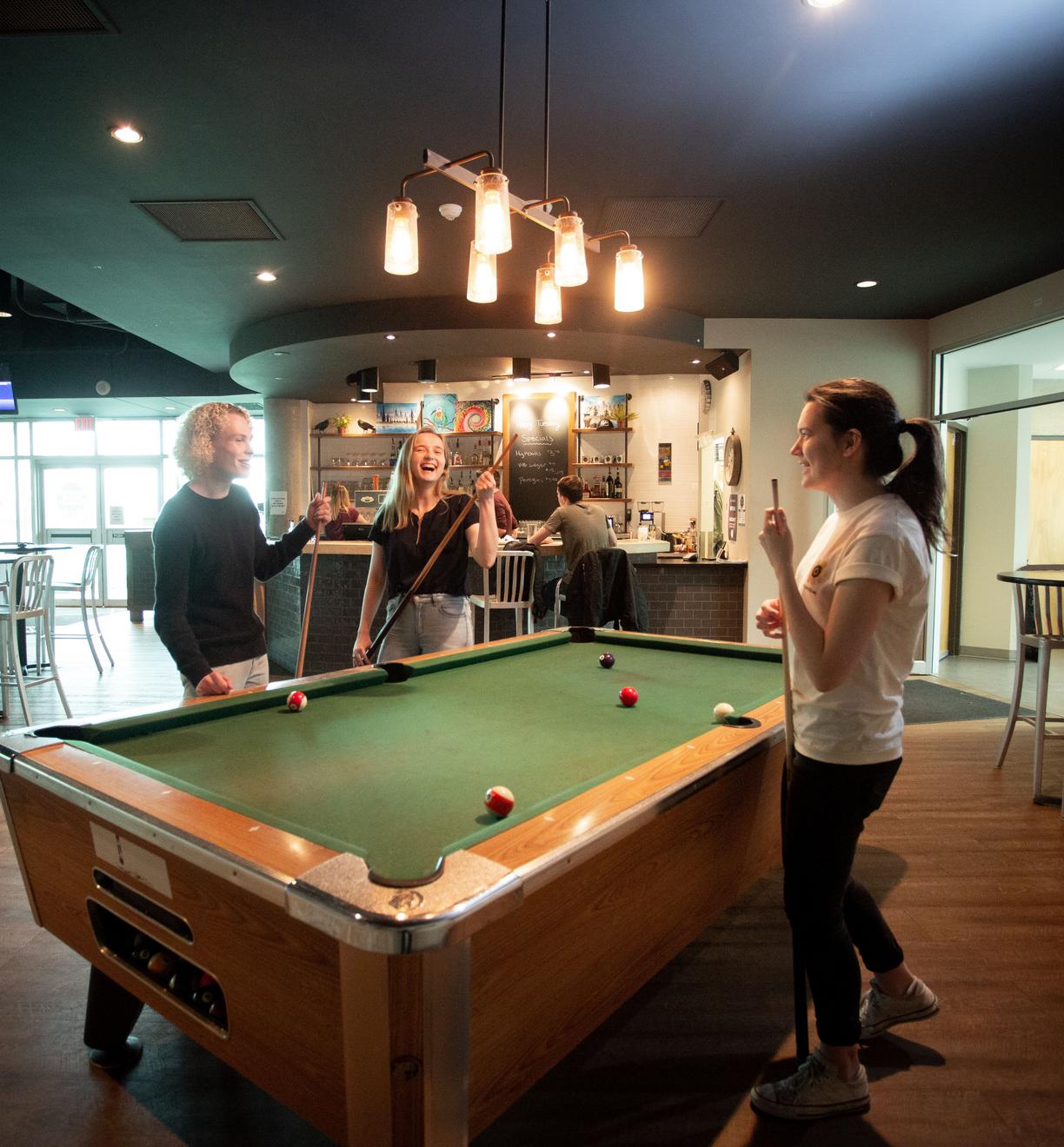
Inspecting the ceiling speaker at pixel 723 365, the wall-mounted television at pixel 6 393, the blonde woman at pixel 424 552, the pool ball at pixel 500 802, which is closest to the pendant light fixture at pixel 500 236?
the blonde woman at pixel 424 552

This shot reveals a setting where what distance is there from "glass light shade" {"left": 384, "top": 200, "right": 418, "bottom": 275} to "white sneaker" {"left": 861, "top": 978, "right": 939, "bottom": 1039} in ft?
7.69

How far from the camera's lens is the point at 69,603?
11.3m

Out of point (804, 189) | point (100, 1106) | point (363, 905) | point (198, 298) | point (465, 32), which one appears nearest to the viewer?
point (363, 905)

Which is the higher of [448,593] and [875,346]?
[875,346]

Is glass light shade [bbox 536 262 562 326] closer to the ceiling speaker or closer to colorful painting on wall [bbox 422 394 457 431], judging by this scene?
the ceiling speaker

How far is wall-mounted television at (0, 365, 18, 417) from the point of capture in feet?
32.2

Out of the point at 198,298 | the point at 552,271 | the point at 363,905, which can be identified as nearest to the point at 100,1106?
the point at 363,905

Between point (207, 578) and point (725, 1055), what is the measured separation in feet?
6.25

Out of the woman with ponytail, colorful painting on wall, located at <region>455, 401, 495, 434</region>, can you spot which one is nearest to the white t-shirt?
the woman with ponytail

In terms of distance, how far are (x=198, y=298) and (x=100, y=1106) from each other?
596cm

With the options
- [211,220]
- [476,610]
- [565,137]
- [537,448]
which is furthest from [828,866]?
[537,448]

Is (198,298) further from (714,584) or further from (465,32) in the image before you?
(714,584)

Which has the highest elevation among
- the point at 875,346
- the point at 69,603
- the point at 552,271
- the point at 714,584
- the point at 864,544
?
the point at 875,346

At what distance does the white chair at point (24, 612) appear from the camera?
468cm
